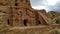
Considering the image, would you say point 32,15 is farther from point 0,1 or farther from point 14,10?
point 0,1

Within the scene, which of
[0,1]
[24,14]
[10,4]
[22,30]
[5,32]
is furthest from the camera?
[24,14]

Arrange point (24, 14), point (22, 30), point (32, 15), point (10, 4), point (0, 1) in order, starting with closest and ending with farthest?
point (22, 30) < point (0, 1) < point (10, 4) < point (24, 14) < point (32, 15)

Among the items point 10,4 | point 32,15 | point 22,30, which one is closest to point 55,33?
point 22,30

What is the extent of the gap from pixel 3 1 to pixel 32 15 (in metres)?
13.8

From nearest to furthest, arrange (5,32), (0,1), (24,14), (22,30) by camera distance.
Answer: (5,32), (22,30), (0,1), (24,14)

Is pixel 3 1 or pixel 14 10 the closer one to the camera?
pixel 3 1

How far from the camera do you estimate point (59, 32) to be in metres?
19.9

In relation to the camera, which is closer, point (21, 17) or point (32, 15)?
point (21, 17)

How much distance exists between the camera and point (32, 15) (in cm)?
5362

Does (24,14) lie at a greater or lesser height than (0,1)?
lesser

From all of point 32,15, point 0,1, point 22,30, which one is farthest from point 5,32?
point 32,15

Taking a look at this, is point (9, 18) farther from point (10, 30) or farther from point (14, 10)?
point (10, 30)

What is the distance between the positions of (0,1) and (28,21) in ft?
42.0

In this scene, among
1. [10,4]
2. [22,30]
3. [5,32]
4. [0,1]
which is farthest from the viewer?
[10,4]
